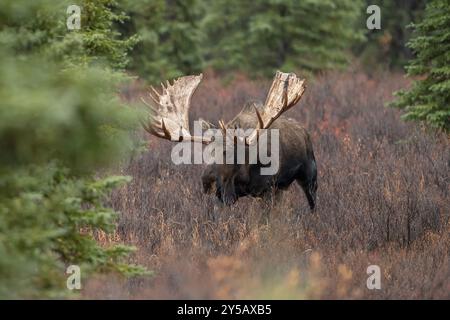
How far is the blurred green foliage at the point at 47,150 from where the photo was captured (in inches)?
159

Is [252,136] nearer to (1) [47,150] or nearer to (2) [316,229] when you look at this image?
(2) [316,229]

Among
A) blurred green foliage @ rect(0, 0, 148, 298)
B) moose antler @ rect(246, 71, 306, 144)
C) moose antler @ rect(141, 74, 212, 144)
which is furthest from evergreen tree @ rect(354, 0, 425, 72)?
blurred green foliage @ rect(0, 0, 148, 298)

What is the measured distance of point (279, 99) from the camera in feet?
28.9

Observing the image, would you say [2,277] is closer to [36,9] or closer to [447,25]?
[36,9]

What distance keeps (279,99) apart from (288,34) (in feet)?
39.8

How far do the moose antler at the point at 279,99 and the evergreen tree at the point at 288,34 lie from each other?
10.9m

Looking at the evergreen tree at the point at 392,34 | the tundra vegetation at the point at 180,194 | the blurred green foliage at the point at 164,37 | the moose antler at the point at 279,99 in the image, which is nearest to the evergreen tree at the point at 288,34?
the blurred green foliage at the point at 164,37

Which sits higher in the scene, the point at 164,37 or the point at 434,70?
the point at 164,37

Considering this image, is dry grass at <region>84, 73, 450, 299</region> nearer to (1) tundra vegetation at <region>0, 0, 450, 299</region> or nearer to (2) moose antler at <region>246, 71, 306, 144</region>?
(1) tundra vegetation at <region>0, 0, 450, 299</region>

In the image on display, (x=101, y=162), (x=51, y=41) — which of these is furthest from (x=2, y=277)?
(x=51, y=41)

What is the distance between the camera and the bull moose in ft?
28.1

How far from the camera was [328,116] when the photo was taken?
14586mm

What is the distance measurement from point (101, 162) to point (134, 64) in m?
14.7

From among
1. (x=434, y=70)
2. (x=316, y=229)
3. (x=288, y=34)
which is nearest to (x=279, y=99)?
(x=316, y=229)
